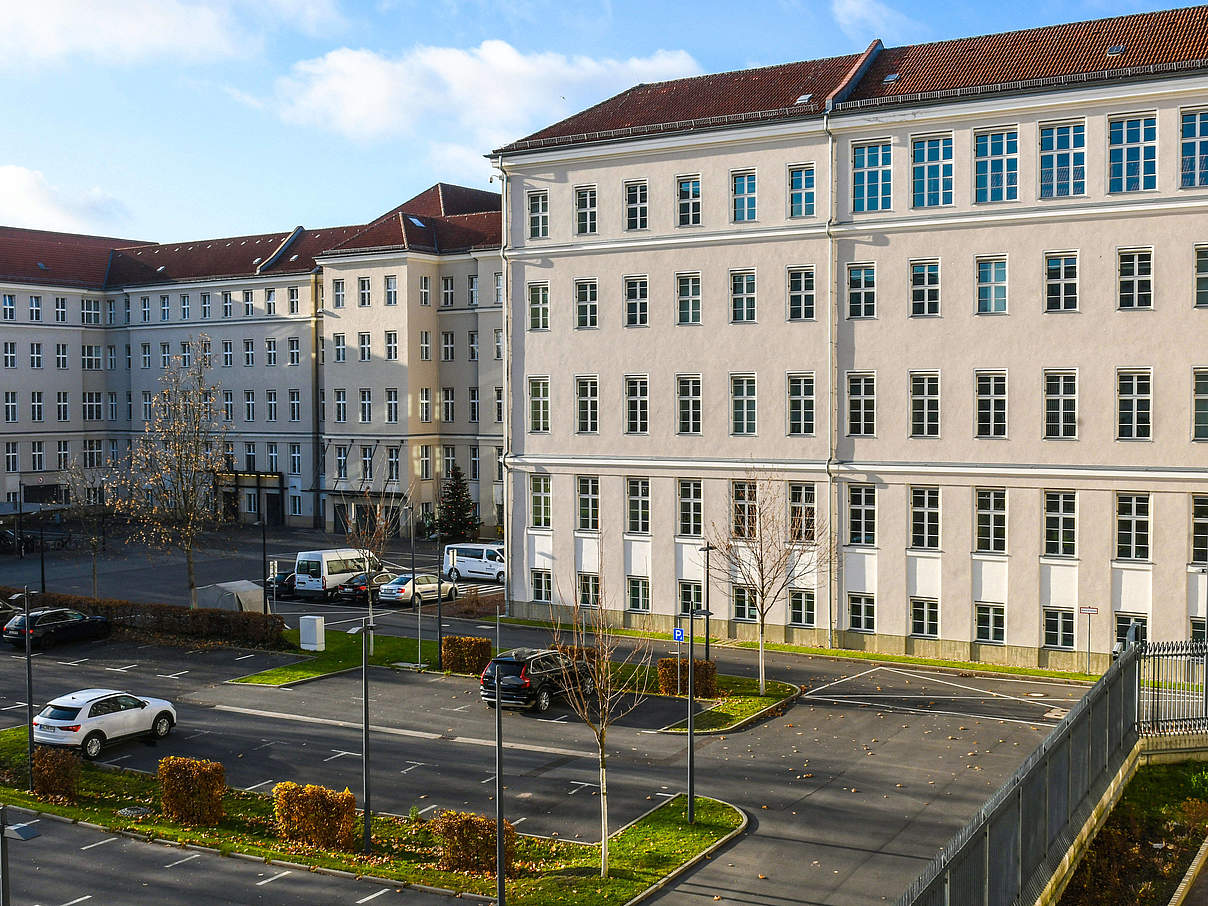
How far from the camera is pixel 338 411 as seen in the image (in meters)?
69.5

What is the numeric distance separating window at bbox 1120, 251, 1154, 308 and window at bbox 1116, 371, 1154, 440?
206 cm

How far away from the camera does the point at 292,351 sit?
7450 cm

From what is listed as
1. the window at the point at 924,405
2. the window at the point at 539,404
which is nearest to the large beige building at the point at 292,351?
the window at the point at 539,404

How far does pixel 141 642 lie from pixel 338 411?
1173 inches

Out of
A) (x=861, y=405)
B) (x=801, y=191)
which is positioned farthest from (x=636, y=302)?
(x=861, y=405)

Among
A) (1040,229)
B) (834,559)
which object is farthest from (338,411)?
(1040,229)

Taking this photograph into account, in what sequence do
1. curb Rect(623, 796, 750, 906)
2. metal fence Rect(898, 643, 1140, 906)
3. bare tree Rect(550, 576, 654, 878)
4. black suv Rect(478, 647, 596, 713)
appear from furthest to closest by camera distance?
black suv Rect(478, 647, 596, 713) < bare tree Rect(550, 576, 654, 878) < curb Rect(623, 796, 750, 906) < metal fence Rect(898, 643, 1140, 906)

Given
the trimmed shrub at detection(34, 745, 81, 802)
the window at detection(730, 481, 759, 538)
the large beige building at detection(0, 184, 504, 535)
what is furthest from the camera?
the large beige building at detection(0, 184, 504, 535)

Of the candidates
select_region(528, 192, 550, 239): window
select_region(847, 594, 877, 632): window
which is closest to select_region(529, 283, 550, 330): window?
select_region(528, 192, 550, 239): window

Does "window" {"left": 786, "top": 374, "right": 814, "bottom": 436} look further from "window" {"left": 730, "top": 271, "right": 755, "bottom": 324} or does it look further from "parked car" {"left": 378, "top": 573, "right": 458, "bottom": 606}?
"parked car" {"left": 378, "top": 573, "right": 458, "bottom": 606}

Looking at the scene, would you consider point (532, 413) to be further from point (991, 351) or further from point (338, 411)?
point (338, 411)

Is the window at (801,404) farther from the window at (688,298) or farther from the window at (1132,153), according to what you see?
the window at (1132,153)

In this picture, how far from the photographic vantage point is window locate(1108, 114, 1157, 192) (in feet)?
113

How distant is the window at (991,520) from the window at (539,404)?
51.6ft
